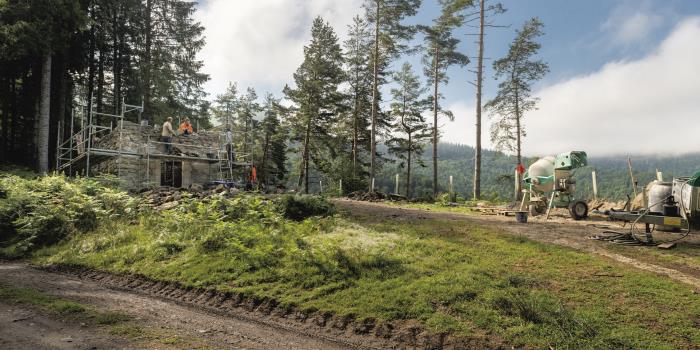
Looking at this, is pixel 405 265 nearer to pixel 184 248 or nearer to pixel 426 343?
pixel 426 343

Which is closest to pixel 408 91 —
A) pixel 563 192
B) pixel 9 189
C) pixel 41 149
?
pixel 563 192

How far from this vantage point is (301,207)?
457 inches

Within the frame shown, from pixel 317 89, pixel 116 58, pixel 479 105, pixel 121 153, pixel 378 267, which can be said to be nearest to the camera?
pixel 378 267

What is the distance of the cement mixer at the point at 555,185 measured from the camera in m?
13.0

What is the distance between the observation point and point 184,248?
8930 millimetres

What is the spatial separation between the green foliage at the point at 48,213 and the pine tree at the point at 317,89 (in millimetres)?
21806

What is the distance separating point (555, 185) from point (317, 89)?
24434 mm

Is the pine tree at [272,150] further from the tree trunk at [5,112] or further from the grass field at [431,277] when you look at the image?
the grass field at [431,277]

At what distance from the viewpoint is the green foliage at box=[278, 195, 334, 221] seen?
1141cm

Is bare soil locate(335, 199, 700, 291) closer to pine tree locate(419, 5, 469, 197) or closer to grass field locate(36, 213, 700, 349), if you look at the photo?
grass field locate(36, 213, 700, 349)

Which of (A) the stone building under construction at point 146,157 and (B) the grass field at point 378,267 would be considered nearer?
(B) the grass field at point 378,267

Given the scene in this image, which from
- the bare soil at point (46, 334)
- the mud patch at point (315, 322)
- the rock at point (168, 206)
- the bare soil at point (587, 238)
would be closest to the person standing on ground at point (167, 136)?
the rock at point (168, 206)

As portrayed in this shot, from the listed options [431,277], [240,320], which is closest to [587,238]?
[431,277]

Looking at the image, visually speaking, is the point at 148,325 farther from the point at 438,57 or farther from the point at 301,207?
the point at 438,57
